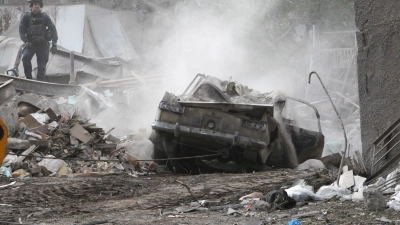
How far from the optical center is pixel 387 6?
295 inches

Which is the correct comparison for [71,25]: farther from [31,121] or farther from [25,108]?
[31,121]

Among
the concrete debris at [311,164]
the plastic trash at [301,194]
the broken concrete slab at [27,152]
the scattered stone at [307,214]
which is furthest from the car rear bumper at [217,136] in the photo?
the scattered stone at [307,214]

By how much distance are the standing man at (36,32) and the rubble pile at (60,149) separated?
3.76 metres

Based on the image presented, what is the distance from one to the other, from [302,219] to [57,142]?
6298mm

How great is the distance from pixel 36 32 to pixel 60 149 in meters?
5.85

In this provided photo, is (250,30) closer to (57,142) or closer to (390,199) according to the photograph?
(57,142)

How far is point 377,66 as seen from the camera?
307 inches

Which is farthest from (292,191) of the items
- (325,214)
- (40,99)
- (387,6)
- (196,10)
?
(196,10)

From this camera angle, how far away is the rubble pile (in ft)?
31.0

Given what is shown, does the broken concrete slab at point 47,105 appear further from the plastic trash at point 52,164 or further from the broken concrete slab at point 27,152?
the plastic trash at point 52,164

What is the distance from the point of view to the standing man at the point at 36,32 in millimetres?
15523

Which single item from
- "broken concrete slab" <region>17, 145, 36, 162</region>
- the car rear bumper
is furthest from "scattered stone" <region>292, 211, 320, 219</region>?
"broken concrete slab" <region>17, 145, 36, 162</region>

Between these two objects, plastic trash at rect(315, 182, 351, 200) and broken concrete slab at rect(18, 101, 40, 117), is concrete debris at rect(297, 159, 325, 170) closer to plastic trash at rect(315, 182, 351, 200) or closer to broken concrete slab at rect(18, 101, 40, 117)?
plastic trash at rect(315, 182, 351, 200)

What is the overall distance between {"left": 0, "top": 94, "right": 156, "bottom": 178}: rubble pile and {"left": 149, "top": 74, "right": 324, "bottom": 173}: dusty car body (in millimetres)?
783
